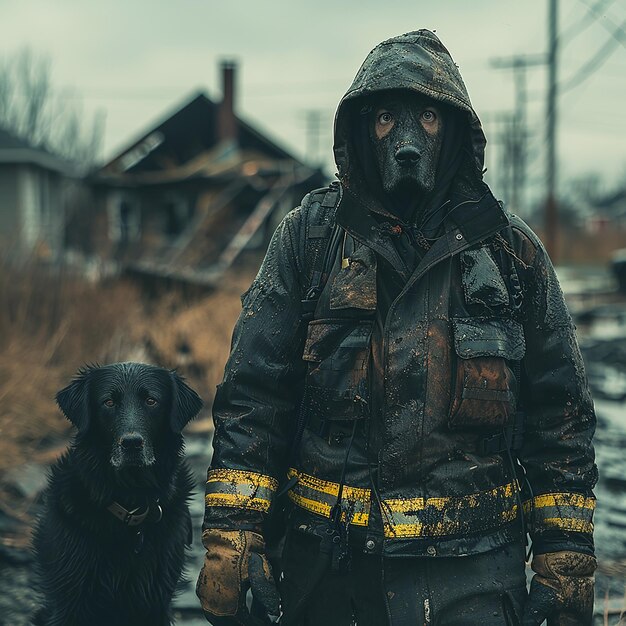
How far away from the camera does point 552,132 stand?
27.0 meters

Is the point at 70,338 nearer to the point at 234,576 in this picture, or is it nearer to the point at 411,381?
the point at 234,576

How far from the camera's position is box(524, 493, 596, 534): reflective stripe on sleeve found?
2.82 m

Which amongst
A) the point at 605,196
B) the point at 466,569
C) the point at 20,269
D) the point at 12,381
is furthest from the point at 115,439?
the point at 605,196

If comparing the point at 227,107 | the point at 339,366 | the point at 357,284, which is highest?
the point at 227,107

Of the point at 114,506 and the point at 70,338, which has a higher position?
the point at 70,338

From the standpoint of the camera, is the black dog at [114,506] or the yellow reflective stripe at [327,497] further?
the black dog at [114,506]

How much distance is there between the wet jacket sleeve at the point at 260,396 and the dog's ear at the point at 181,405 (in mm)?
941

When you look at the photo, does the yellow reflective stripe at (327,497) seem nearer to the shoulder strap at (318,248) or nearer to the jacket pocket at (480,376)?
the jacket pocket at (480,376)

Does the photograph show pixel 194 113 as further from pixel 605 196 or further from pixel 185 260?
pixel 605 196

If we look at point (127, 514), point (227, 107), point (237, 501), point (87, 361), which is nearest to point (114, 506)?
point (127, 514)

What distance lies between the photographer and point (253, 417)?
2852 millimetres

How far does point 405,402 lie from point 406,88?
36.1 inches

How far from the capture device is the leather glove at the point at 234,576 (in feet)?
8.98


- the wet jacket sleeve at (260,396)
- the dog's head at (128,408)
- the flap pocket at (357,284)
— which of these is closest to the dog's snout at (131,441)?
the dog's head at (128,408)
